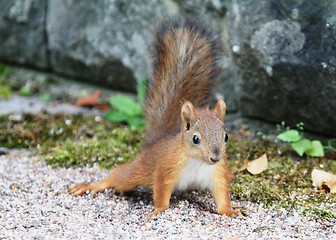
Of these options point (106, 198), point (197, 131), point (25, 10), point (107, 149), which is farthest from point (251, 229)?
point (25, 10)

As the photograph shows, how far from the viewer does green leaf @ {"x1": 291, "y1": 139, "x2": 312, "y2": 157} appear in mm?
4453

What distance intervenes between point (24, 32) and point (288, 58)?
A: 8.87 ft

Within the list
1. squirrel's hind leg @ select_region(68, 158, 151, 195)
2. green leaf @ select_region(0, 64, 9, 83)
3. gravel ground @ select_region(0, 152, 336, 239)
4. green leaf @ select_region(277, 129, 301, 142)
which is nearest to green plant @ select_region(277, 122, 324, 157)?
green leaf @ select_region(277, 129, 301, 142)

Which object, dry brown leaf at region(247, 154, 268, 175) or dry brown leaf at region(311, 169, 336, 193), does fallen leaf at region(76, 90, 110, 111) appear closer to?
dry brown leaf at region(247, 154, 268, 175)

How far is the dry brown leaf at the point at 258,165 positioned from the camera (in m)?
4.27

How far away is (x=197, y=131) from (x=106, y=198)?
720 mm

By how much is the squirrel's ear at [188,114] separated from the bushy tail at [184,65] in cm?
49

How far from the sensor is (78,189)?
3.99 metres

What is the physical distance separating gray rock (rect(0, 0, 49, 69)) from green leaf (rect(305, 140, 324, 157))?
2697mm

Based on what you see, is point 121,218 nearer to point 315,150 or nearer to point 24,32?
point 315,150

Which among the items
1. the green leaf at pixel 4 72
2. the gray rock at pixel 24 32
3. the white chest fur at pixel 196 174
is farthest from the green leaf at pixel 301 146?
the green leaf at pixel 4 72

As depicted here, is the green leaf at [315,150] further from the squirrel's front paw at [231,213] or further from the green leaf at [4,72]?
the green leaf at [4,72]

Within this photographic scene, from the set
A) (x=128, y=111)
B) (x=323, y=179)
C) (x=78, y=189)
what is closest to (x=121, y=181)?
(x=78, y=189)

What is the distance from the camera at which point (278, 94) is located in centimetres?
466
